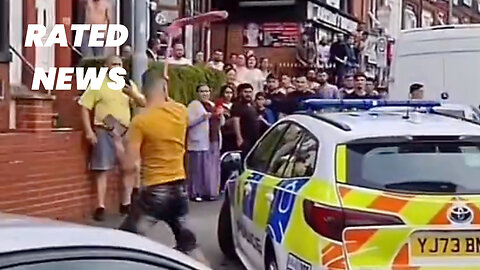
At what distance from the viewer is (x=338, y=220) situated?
A: 20.3ft

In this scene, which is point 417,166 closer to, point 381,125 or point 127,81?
point 381,125

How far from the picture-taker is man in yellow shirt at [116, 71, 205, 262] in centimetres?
820

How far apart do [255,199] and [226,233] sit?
1.82 metres

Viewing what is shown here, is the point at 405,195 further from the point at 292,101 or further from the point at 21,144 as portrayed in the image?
the point at 292,101

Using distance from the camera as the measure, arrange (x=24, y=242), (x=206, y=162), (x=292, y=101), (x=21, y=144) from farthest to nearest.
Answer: (x=292, y=101) → (x=206, y=162) → (x=21, y=144) → (x=24, y=242)

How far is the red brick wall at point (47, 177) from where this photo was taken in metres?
10.2

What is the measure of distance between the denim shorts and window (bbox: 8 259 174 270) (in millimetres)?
8596

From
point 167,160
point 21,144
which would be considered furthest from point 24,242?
point 21,144

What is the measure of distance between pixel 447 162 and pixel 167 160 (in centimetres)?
252

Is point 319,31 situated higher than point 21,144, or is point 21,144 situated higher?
point 319,31

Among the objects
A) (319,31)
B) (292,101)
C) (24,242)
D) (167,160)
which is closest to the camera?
(24,242)

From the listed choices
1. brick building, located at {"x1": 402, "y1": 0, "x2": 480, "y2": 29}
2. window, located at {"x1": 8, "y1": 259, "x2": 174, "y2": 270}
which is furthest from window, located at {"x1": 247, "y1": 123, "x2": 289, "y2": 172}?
brick building, located at {"x1": 402, "y1": 0, "x2": 480, "y2": 29}

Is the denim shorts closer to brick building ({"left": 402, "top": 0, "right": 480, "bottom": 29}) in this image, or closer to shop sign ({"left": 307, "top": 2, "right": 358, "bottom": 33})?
shop sign ({"left": 307, "top": 2, "right": 358, "bottom": 33})

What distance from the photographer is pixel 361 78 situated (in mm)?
15859
